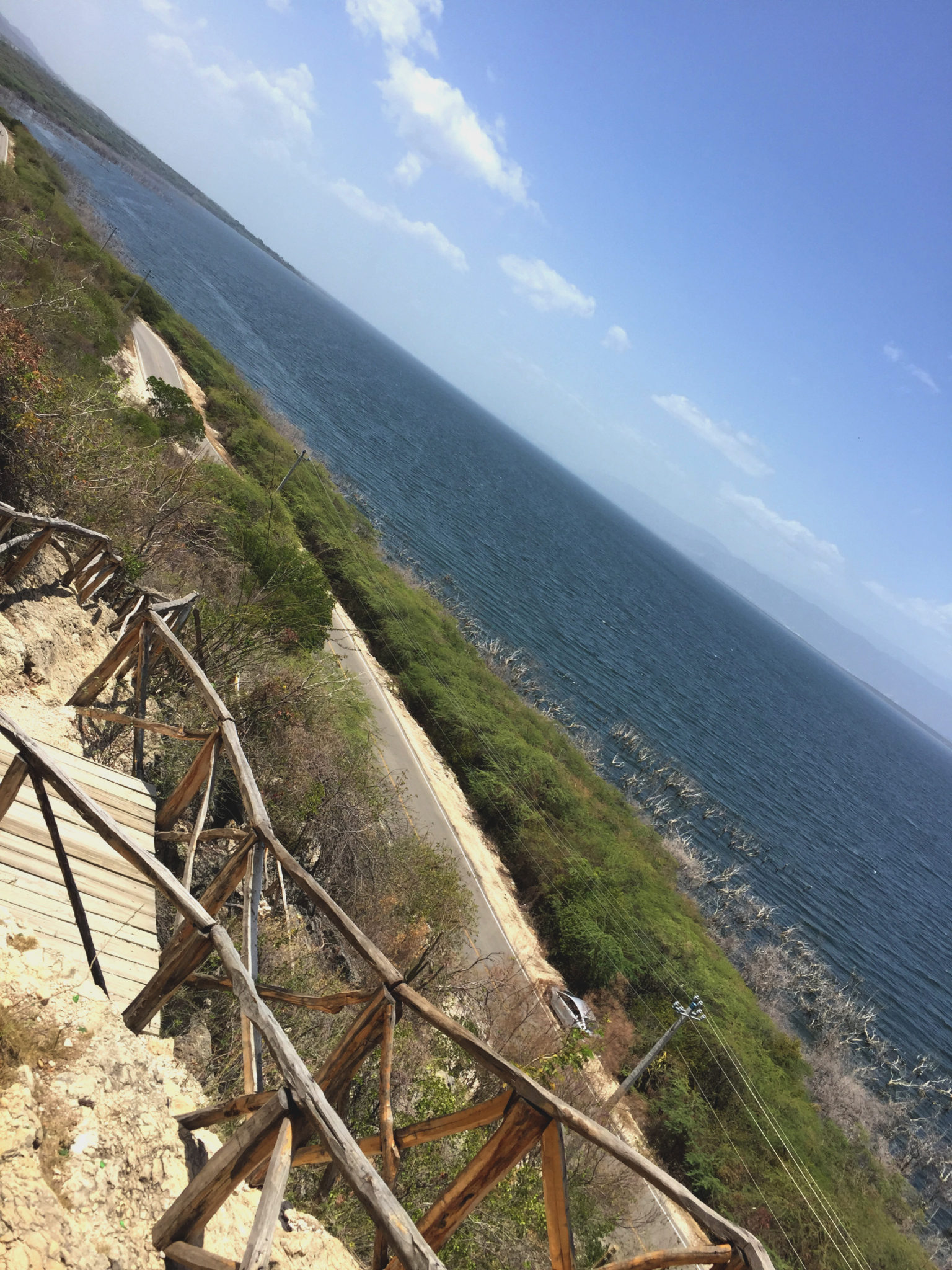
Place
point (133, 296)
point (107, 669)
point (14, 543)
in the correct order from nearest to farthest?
point (107, 669) → point (14, 543) → point (133, 296)

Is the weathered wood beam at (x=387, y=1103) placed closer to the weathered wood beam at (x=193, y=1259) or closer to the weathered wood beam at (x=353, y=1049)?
the weathered wood beam at (x=353, y=1049)

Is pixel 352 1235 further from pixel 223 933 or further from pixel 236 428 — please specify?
pixel 236 428

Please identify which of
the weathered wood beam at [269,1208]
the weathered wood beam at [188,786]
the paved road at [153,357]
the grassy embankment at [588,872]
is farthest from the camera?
the paved road at [153,357]

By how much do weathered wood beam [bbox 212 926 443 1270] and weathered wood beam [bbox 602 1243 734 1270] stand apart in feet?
4.14

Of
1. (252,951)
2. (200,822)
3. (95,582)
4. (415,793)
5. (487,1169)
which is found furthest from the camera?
(415,793)

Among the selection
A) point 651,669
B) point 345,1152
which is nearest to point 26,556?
point 345,1152

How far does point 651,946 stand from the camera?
27.6 metres

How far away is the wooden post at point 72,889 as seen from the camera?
478 cm

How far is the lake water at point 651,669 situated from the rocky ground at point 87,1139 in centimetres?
4431

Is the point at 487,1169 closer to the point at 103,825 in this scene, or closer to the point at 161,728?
the point at 103,825

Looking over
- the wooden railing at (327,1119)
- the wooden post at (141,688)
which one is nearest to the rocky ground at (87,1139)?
the wooden railing at (327,1119)

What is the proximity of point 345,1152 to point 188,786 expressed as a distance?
16.0ft

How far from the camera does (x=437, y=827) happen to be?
26156 mm

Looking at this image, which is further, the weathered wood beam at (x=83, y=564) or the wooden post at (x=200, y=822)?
the weathered wood beam at (x=83, y=564)
